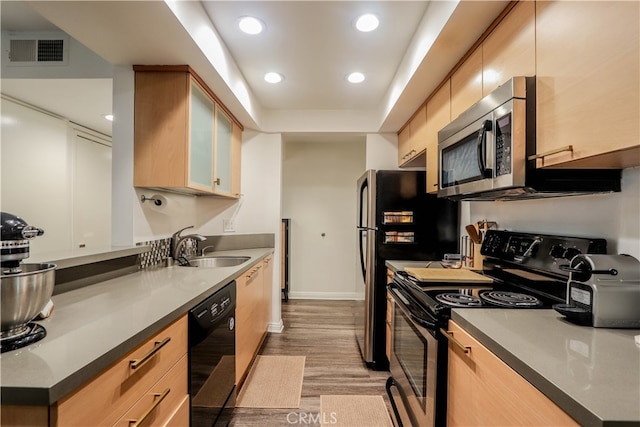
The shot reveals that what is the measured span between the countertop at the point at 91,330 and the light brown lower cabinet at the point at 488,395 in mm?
1034

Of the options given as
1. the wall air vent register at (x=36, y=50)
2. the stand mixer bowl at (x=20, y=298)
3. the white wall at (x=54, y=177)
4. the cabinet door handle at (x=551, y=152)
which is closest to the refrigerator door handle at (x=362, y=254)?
the cabinet door handle at (x=551, y=152)

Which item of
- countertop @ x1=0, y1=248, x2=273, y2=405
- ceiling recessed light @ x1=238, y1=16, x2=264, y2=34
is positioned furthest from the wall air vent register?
countertop @ x1=0, y1=248, x2=273, y2=405

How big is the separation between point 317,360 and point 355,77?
2.43 meters

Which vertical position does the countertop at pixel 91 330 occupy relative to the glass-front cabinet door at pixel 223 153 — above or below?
below

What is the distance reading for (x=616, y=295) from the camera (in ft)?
2.92

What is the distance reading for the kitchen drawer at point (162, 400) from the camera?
2.74 ft

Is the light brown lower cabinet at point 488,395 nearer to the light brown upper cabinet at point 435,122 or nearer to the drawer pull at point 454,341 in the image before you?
the drawer pull at point 454,341

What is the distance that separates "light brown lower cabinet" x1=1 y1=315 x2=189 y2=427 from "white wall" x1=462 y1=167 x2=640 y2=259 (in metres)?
1.66

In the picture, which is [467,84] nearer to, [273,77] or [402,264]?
[402,264]

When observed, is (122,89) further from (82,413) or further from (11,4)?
(82,413)

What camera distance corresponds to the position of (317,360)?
2.49 m

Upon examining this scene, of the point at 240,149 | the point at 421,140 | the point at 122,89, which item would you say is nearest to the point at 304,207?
the point at 240,149

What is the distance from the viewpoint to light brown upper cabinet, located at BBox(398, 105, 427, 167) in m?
2.26

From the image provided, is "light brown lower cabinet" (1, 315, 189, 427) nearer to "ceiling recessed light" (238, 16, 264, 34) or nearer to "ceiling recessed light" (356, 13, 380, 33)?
"ceiling recessed light" (238, 16, 264, 34)
